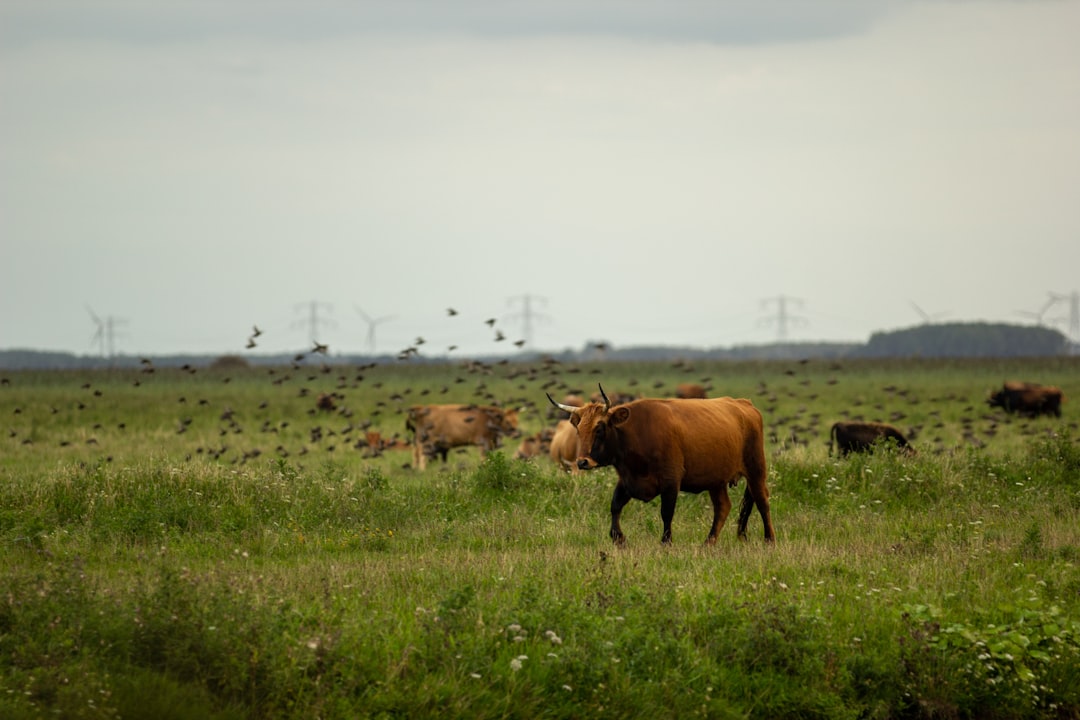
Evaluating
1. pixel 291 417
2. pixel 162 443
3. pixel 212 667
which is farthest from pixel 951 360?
pixel 212 667

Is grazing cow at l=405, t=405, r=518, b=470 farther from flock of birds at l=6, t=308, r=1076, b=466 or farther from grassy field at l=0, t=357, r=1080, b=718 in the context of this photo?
grassy field at l=0, t=357, r=1080, b=718

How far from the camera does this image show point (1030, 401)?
138ft

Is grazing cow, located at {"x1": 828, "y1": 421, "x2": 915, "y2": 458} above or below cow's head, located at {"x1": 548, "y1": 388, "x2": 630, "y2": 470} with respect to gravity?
below

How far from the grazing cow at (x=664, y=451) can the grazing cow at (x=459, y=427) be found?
44.6 ft

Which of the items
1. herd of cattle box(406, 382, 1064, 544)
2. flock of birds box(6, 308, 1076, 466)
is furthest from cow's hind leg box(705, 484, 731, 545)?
flock of birds box(6, 308, 1076, 466)

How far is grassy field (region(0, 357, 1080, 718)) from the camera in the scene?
321 inches

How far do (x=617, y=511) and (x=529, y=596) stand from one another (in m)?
3.84

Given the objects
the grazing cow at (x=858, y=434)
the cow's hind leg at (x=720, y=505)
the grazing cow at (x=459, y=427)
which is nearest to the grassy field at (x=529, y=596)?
the cow's hind leg at (x=720, y=505)

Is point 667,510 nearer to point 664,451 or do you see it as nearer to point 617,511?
point 617,511

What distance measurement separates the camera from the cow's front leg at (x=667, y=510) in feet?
42.8

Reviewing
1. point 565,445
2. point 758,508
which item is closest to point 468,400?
point 565,445

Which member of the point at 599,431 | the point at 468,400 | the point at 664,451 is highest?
the point at 599,431

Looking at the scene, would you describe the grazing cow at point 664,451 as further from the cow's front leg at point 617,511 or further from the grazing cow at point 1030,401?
the grazing cow at point 1030,401

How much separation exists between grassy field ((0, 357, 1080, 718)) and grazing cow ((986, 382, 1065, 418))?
25839 mm
